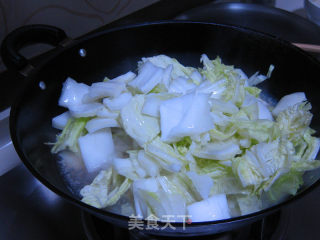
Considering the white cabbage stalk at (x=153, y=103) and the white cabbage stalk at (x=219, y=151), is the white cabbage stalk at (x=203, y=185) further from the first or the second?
the white cabbage stalk at (x=153, y=103)

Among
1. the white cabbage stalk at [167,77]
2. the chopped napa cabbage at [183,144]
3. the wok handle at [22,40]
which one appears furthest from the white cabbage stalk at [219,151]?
the wok handle at [22,40]

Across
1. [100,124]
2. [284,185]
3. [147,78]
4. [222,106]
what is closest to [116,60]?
[147,78]

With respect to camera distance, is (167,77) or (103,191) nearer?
(103,191)

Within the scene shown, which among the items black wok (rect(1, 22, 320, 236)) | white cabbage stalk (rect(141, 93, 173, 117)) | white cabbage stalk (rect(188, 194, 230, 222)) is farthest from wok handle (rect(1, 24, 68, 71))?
white cabbage stalk (rect(188, 194, 230, 222))

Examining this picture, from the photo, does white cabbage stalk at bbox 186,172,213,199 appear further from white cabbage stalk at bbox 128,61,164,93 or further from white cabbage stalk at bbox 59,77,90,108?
white cabbage stalk at bbox 59,77,90,108

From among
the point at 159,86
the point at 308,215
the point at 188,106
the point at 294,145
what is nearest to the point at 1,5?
the point at 159,86

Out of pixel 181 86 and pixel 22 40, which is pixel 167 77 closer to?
pixel 181 86
